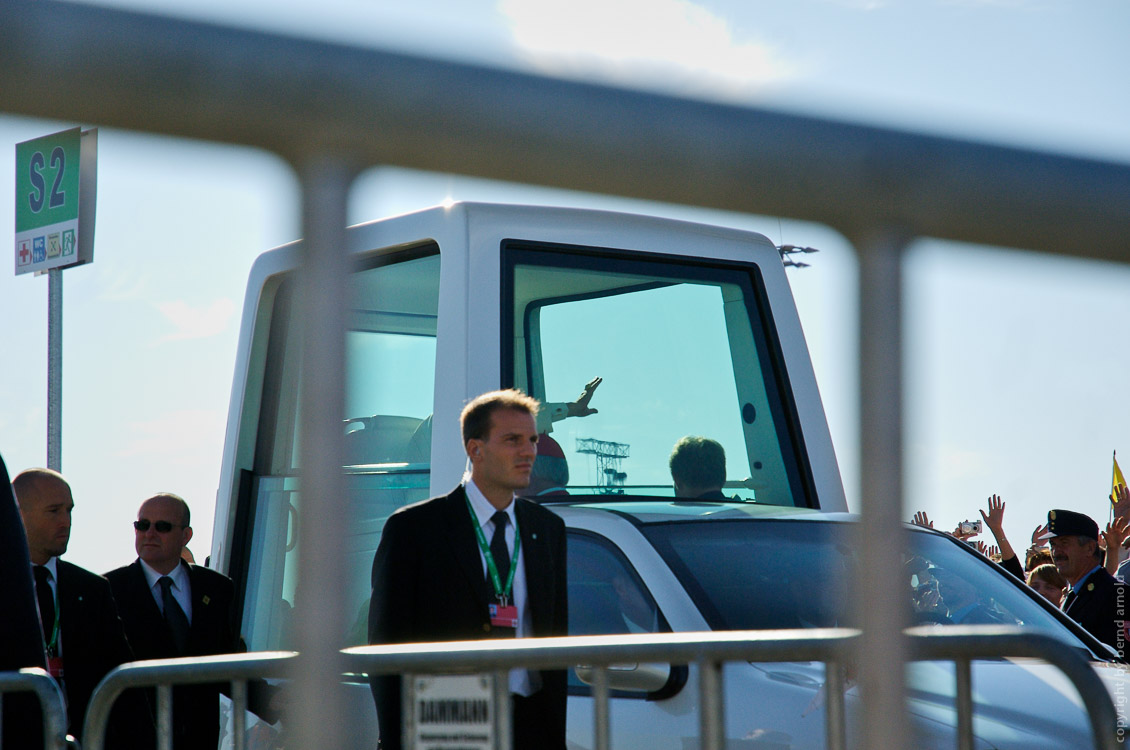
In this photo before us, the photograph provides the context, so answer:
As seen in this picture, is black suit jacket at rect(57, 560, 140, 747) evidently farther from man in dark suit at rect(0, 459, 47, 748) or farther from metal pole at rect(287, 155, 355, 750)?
metal pole at rect(287, 155, 355, 750)

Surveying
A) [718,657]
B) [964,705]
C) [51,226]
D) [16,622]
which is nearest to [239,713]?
[16,622]

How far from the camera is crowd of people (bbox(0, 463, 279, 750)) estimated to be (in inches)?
109

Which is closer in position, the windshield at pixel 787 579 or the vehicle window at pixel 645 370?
the windshield at pixel 787 579

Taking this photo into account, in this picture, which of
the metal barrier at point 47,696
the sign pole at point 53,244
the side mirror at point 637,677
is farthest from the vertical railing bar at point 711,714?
the sign pole at point 53,244

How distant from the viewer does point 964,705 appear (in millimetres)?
1958

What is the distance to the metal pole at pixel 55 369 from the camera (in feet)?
31.2

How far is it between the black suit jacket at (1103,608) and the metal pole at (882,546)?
A: 5.57 m

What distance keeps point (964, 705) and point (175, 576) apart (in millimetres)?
4329

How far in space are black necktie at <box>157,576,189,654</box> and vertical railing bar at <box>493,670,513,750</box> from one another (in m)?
3.86

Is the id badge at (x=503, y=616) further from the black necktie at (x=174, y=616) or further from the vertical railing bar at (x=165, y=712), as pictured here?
the black necktie at (x=174, y=616)

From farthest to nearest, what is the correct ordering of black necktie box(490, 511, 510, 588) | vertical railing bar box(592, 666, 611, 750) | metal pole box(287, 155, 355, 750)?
black necktie box(490, 511, 510, 588) < vertical railing bar box(592, 666, 611, 750) < metal pole box(287, 155, 355, 750)

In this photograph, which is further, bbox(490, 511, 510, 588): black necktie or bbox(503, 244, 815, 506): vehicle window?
bbox(503, 244, 815, 506): vehicle window

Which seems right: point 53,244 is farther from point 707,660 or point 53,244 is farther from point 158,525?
point 707,660

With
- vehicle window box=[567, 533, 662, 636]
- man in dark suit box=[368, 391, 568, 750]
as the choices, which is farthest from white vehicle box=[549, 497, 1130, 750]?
man in dark suit box=[368, 391, 568, 750]
